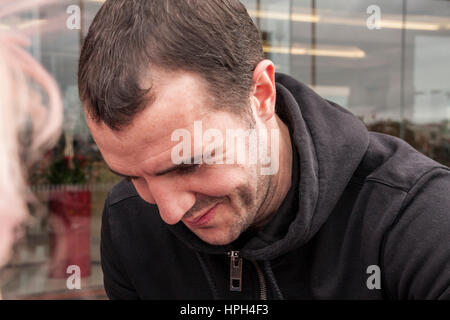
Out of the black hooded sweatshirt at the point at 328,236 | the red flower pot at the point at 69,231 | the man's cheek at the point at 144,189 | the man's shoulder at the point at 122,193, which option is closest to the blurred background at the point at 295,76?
the red flower pot at the point at 69,231

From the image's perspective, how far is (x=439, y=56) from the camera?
4.20 meters

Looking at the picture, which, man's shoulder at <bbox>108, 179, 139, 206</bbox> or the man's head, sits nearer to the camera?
the man's head

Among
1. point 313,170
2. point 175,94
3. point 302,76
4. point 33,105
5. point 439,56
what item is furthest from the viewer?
point 439,56

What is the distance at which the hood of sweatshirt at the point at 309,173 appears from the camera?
3.11 feet

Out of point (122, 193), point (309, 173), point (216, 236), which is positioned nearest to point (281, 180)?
point (309, 173)

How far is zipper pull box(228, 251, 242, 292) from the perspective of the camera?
3.38 ft

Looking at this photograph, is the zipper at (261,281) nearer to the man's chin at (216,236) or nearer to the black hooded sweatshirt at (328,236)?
the black hooded sweatshirt at (328,236)

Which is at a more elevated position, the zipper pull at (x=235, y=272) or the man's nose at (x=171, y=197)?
the man's nose at (x=171, y=197)

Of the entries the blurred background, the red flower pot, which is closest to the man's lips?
the blurred background

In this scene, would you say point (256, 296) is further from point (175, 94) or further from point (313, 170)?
point (175, 94)

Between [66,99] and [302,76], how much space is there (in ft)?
5.68

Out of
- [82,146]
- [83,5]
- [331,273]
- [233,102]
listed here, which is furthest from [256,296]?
[83,5]

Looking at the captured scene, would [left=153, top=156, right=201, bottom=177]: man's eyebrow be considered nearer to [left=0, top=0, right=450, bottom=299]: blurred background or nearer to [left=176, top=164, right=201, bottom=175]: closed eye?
[left=176, top=164, right=201, bottom=175]: closed eye

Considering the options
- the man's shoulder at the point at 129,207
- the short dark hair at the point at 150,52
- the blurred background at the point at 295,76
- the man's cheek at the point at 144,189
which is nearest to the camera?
the short dark hair at the point at 150,52
